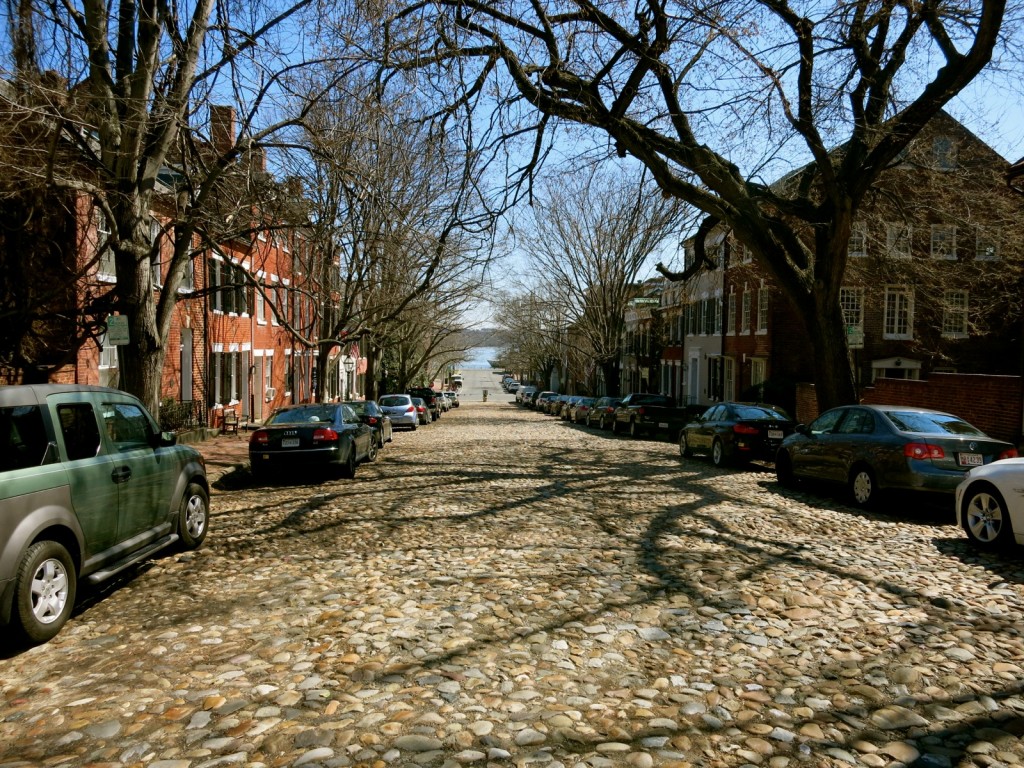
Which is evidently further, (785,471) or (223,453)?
(223,453)

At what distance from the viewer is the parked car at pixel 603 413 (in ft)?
111

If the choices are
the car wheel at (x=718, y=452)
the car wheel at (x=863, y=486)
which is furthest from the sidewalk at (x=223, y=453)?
the car wheel at (x=863, y=486)

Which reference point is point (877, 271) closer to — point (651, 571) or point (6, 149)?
point (651, 571)

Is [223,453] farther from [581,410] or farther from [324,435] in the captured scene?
[581,410]

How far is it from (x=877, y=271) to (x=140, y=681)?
1917 centimetres

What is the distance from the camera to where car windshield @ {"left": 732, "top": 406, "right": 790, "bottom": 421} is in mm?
17422

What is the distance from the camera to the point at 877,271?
1992cm

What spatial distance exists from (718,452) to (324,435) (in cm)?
826

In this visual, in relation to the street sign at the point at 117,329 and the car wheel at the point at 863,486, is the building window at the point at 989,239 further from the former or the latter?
the street sign at the point at 117,329

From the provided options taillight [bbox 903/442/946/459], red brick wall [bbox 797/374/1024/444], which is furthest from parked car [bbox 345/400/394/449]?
red brick wall [bbox 797/374/1024/444]

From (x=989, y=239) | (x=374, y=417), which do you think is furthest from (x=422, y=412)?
(x=989, y=239)

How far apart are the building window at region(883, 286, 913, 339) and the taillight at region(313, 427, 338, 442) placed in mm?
28977

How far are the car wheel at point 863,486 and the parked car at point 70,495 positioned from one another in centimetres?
877

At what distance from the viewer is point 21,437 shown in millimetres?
5906
